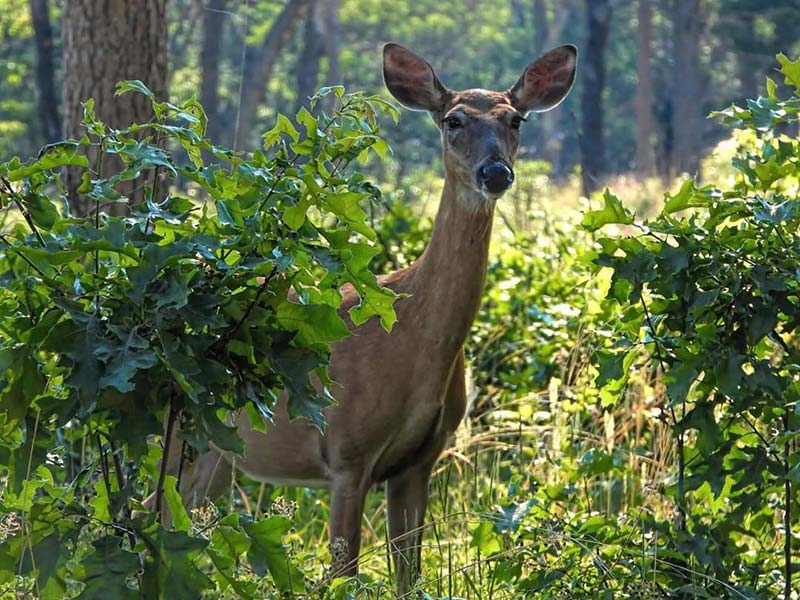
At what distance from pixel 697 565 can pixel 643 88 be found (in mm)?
33695

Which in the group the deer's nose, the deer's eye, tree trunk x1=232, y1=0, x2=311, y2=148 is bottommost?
the deer's nose

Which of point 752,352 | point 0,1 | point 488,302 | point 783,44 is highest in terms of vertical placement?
point 783,44

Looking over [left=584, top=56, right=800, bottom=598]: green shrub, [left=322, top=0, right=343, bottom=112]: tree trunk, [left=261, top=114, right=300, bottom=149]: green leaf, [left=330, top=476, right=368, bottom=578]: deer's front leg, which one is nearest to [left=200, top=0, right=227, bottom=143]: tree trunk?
[left=322, top=0, right=343, bottom=112]: tree trunk

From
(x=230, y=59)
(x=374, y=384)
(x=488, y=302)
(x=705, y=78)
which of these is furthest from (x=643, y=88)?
(x=374, y=384)

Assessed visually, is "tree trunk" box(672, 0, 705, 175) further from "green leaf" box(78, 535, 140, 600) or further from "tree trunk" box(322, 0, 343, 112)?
"green leaf" box(78, 535, 140, 600)

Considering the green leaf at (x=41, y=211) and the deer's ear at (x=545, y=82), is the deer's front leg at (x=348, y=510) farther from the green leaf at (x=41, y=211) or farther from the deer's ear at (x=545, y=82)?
the green leaf at (x=41, y=211)

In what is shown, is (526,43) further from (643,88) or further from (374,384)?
(374,384)

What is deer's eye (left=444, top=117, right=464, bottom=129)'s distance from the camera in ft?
19.1

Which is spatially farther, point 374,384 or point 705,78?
point 705,78

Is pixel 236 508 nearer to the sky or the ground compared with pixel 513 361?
nearer to the ground

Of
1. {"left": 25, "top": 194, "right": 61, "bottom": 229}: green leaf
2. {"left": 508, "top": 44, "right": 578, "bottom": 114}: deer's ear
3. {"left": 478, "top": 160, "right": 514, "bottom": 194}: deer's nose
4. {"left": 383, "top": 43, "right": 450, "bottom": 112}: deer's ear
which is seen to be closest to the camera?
{"left": 25, "top": 194, "right": 61, "bottom": 229}: green leaf

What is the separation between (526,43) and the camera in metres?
54.1

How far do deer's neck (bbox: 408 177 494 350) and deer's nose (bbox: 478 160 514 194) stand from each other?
169 mm

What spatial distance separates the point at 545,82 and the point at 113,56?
242cm
